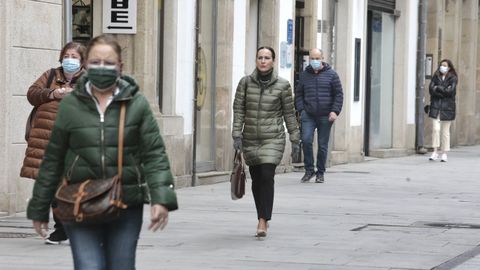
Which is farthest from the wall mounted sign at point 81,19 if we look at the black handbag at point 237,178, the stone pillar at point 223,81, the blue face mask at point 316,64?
the black handbag at point 237,178

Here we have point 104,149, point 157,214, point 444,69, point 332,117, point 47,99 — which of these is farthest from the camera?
point 444,69

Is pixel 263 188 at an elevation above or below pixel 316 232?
above

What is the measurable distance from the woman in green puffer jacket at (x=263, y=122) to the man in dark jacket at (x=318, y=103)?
7012mm

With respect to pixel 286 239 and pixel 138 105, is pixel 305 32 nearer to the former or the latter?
pixel 286 239

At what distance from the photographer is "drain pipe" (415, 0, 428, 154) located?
3058 centimetres

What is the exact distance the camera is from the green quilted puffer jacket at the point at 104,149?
6457mm

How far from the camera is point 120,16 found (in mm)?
17312

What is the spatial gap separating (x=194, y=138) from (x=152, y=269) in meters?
9.25

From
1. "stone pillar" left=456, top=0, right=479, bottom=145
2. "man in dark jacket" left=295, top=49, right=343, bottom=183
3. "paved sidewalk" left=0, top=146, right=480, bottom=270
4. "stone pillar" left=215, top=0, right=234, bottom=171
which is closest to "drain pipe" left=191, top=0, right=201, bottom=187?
"paved sidewalk" left=0, top=146, right=480, bottom=270

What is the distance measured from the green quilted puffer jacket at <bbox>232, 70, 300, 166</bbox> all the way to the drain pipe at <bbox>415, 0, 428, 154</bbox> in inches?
712

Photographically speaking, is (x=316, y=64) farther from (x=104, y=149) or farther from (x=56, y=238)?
(x=104, y=149)

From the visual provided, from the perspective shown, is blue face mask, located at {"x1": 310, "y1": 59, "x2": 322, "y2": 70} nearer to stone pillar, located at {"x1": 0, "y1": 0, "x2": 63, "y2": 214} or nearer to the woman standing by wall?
stone pillar, located at {"x1": 0, "y1": 0, "x2": 63, "y2": 214}

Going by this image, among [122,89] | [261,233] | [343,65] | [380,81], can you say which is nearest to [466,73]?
[380,81]

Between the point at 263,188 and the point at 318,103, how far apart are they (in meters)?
7.57
